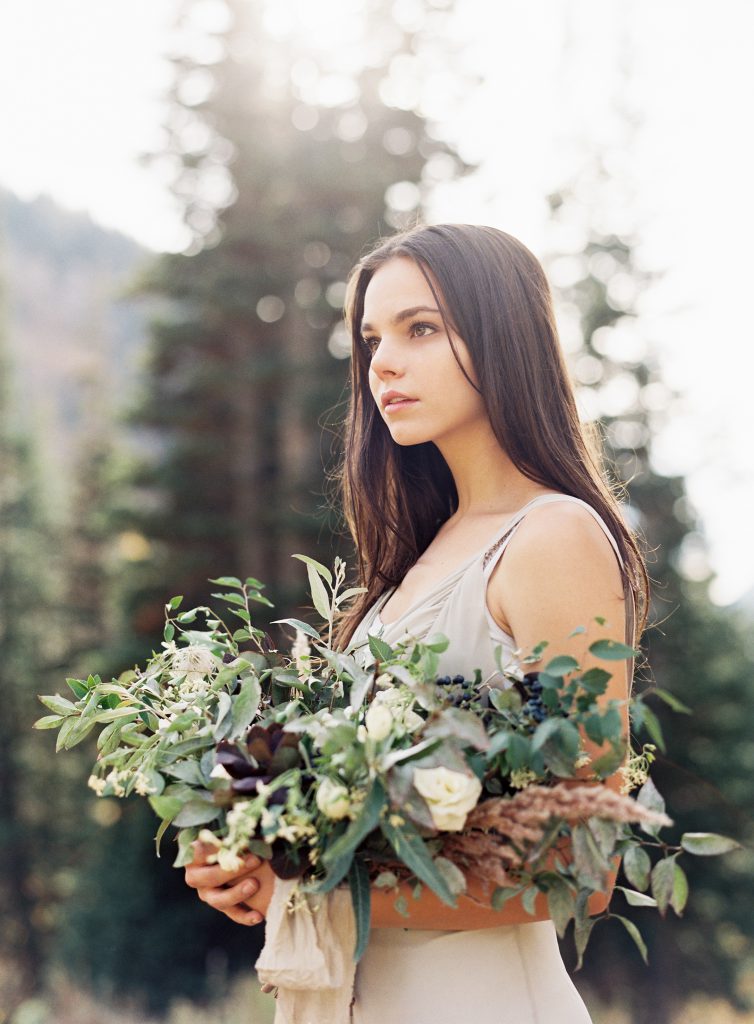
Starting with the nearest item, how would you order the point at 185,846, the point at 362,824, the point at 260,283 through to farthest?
the point at 362,824
the point at 185,846
the point at 260,283

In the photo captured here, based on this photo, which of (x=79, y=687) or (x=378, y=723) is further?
(x=79, y=687)

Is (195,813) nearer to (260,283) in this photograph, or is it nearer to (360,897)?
(360,897)

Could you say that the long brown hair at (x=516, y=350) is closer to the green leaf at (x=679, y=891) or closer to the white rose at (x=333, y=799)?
the green leaf at (x=679, y=891)

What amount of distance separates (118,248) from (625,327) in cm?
4916

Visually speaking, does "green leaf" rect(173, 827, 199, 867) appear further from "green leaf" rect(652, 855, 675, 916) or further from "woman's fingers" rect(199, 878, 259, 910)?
"green leaf" rect(652, 855, 675, 916)

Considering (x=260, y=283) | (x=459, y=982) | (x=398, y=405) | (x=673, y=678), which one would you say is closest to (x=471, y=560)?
(x=398, y=405)

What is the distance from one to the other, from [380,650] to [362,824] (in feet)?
1.25

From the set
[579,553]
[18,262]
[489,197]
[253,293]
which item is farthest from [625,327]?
[18,262]

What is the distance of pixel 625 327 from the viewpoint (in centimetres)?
1243

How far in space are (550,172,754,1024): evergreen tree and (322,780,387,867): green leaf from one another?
35.6ft

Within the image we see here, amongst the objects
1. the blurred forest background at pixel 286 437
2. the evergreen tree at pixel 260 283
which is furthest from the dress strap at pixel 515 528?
the evergreen tree at pixel 260 283

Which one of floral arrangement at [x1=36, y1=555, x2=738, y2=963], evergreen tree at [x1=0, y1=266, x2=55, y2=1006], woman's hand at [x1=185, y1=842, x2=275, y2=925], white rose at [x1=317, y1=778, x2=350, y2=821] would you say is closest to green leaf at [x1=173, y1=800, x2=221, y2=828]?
floral arrangement at [x1=36, y1=555, x2=738, y2=963]

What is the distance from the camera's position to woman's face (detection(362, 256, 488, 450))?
88.5 inches

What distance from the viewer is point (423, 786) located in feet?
4.80
